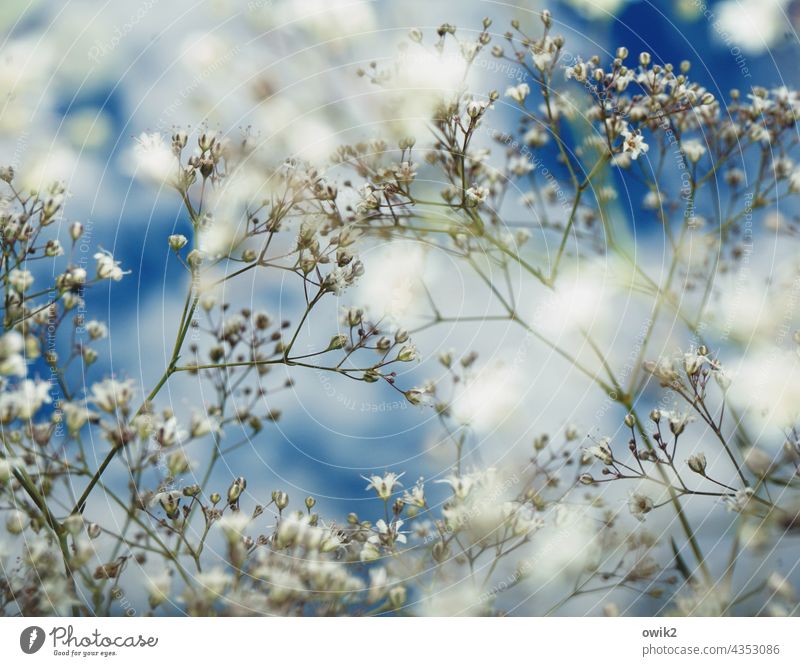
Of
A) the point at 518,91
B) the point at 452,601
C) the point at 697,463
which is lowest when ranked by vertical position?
the point at 452,601

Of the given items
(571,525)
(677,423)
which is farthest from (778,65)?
(571,525)

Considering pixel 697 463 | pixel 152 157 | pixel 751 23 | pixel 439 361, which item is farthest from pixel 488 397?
pixel 751 23

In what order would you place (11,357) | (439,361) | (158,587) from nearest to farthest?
1. (11,357)
2. (158,587)
3. (439,361)

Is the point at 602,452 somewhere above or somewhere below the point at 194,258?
below

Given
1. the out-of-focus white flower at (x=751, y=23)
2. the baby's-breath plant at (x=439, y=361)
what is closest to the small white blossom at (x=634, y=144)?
the baby's-breath plant at (x=439, y=361)

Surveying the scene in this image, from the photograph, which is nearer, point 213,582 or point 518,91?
point 213,582

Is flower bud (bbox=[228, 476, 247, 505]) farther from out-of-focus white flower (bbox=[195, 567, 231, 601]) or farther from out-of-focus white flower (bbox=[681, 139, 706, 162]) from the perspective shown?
out-of-focus white flower (bbox=[681, 139, 706, 162])

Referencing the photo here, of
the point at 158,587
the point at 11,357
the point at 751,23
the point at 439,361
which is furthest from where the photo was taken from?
the point at 751,23

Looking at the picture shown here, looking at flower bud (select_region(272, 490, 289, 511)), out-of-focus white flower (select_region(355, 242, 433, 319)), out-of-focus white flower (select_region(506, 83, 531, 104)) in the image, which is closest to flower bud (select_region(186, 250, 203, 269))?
out-of-focus white flower (select_region(355, 242, 433, 319))

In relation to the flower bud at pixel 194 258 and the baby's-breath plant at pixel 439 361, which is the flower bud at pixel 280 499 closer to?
the baby's-breath plant at pixel 439 361

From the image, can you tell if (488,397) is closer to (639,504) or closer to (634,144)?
(639,504)
